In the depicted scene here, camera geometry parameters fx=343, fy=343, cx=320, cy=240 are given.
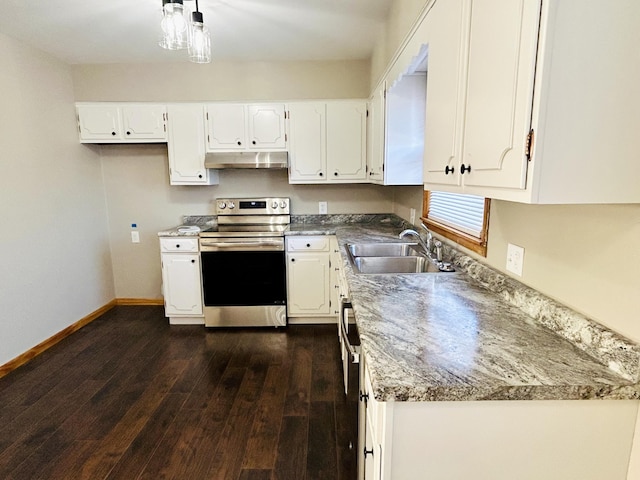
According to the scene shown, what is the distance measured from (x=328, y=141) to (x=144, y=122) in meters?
1.75

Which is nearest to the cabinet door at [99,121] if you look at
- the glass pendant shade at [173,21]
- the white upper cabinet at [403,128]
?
the glass pendant shade at [173,21]

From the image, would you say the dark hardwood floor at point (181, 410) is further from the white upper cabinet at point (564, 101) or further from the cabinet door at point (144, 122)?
the cabinet door at point (144, 122)

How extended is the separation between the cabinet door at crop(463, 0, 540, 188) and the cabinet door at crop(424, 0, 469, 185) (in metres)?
0.06

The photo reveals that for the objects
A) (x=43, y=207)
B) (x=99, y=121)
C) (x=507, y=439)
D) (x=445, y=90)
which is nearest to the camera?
(x=507, y=439)

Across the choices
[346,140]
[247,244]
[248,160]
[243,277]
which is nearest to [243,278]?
[243,277]

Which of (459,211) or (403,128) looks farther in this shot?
(403,128)

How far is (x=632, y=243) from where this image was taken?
819 millimetres

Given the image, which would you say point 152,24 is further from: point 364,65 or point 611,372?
point 611,372

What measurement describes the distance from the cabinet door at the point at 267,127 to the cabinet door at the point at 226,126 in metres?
0.08

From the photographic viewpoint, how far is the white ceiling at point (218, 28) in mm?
2227

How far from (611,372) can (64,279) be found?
3816mm

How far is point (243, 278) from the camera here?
313cm

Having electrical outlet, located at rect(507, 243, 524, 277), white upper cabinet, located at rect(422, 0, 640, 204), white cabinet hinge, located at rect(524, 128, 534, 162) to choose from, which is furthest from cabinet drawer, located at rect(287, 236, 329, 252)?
white cabinet hinge, located at rect(524, 128, 534, 162)

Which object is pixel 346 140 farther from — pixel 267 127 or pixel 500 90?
pixel 500 90
